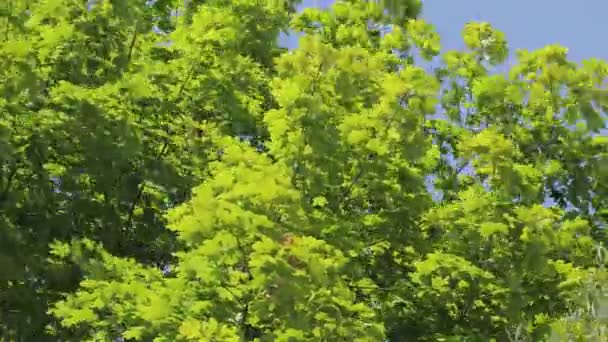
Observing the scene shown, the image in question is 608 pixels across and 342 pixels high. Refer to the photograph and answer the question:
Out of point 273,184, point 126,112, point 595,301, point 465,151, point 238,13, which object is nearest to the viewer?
point 595,301

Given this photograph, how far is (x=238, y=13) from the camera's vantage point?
18500mm

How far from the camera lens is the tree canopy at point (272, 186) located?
12.9m

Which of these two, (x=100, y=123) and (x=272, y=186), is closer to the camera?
(x=272, y=186)

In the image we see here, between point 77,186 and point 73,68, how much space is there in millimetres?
2252

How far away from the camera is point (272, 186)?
1257cm

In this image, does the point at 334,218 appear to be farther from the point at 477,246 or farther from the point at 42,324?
the point at 42,324

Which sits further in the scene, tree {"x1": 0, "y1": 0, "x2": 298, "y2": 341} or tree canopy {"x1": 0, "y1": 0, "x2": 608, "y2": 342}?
tree {"x1": 0, "y1": 0, "x2": 298, "y2": 341}

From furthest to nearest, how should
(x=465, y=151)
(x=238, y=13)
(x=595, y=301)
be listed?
(x=238, y=13) → (x=465, y=151) → (x=595, y=301)

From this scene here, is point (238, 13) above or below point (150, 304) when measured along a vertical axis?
above

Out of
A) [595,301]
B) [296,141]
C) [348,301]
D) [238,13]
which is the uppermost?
[238,13]

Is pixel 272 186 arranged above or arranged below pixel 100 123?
below

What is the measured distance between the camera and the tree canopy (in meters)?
12.9

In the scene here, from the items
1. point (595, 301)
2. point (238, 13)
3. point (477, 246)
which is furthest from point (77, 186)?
point (595, 301)

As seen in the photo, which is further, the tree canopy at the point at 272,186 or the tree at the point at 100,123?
the tree at the point at 100,123
